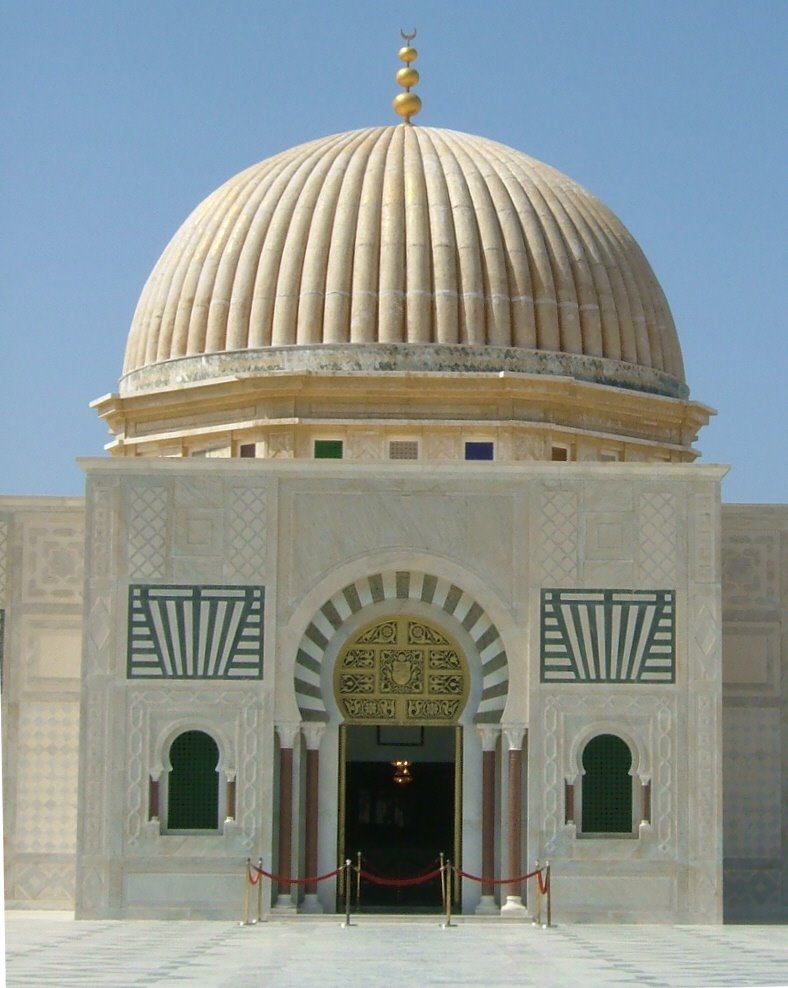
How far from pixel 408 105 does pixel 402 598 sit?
6.69m

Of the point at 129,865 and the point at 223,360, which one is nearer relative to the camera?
the point at 129,865

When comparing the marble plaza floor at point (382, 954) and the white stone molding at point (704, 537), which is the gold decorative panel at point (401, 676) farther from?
the white stone molding at point (704, 537)

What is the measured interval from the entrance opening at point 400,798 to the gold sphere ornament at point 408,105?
21.3ft

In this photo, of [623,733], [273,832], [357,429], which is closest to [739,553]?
[623,733]

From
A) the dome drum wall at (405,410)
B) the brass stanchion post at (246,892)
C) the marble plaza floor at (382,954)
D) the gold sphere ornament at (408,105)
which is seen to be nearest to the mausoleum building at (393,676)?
the brass stanchion post at (246,892)

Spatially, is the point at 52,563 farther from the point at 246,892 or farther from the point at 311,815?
the point at 246,892

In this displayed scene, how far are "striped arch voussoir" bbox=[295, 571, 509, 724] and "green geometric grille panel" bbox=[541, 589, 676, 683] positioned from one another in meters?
0.45

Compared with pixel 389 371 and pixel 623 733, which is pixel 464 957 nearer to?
pixel 623 733

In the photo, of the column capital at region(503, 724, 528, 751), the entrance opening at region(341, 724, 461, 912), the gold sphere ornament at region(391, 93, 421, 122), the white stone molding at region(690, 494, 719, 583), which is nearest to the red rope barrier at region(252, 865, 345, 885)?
the column capital at region(503, 724, 528, 751)

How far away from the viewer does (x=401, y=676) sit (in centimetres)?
1678

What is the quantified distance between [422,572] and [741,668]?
10.5 feet

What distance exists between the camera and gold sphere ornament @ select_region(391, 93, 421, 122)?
69.9 feet

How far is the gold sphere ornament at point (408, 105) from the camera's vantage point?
21.3 metres

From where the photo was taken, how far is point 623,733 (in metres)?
16.3
